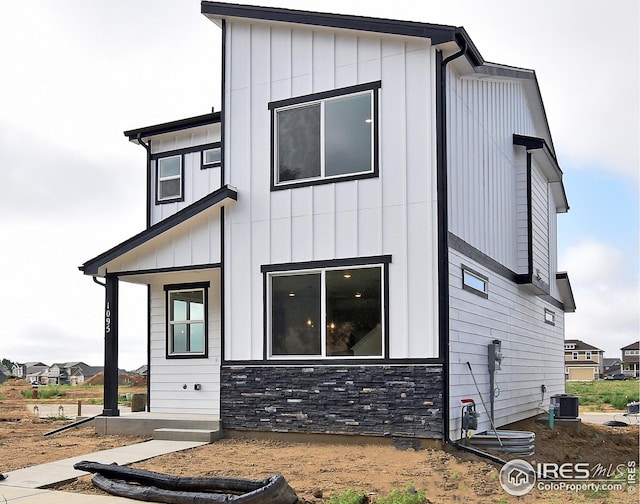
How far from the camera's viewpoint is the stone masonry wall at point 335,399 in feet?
33.8

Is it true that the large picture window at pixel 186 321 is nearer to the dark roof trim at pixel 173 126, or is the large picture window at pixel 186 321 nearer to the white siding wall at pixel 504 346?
the dark roof trim at pixel 173 126

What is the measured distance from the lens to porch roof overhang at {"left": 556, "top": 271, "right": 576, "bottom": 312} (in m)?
19.6

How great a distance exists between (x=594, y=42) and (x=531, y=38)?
1304 mm

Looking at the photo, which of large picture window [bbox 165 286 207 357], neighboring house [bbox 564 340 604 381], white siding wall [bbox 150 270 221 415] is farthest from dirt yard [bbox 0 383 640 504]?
neighboring house [bbox 564 340 604 381]

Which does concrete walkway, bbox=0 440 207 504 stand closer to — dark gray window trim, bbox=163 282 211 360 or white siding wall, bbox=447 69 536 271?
dark gray window trim, bbox=163 282 211 360

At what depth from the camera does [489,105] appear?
13.9 m

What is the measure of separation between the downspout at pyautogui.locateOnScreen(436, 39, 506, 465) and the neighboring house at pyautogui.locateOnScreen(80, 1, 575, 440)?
28 millimetres

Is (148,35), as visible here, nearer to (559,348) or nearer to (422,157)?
(422,157)

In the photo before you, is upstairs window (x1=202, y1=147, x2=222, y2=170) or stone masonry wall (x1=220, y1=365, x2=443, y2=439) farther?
upstairs window (x1=202, y1=147, x2=222, y2=170)

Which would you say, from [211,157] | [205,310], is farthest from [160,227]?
[211,157]

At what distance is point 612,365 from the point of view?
3652 inches

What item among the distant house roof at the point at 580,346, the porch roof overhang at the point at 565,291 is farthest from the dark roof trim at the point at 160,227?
the distant house roof at the point at 580,346

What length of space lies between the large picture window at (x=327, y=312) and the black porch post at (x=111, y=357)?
11.0ft

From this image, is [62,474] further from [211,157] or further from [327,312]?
[211,157]
